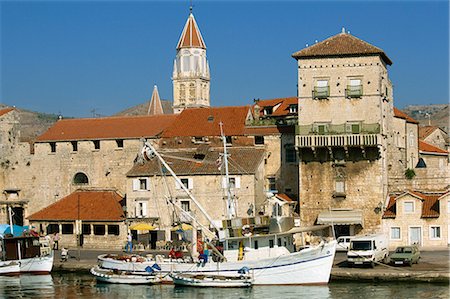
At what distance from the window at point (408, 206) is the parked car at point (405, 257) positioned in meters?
8.96

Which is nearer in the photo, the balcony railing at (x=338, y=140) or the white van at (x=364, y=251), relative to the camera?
the white van at (x=364, y=251)

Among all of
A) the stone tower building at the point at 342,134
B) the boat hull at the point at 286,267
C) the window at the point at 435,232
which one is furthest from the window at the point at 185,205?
the window at the point at 435,232

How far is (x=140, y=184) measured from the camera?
238 ft

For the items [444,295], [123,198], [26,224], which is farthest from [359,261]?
[26,224]

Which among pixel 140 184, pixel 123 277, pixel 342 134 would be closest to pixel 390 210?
pixel 342 134

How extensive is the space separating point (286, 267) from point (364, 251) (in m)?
4.95

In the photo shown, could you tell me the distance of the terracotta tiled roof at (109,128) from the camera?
8006cm

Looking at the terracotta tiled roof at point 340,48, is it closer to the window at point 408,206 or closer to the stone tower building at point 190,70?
the window at point 408,206

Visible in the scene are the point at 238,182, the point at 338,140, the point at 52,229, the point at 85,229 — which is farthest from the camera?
the point at 52,229

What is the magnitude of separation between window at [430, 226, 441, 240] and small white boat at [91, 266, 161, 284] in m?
20.6

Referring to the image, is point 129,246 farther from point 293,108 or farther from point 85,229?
point 293,108

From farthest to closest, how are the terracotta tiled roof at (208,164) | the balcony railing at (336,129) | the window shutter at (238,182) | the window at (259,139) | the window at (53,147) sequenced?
the window at (53,147)
the window at (259,139)
the terracotta tiled roof at (208,164)
the window shutter at (238,182)
the balcony railing at (336,129)

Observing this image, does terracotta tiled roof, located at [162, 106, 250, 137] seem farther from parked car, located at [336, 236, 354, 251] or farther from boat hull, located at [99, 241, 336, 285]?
boat hull, located at [99, 241, 336, 285]

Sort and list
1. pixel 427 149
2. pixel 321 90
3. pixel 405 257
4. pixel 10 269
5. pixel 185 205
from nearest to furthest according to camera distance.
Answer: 1. pixel 405 257
2. pixel 10 269
3. pixel 321 90
4. pixel 185 205
5. pixel 427 149
